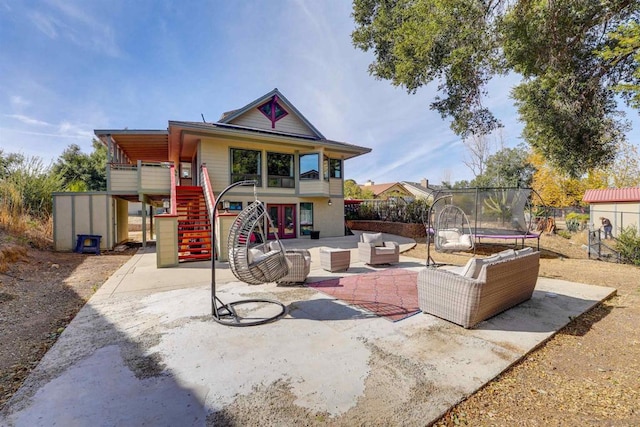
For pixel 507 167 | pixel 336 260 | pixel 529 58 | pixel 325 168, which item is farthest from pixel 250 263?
pixel 507 167

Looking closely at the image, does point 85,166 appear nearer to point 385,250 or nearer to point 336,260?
point 336,260

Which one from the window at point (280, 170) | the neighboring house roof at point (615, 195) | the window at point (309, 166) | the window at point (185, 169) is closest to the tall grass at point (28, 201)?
the window at point (185, 169)

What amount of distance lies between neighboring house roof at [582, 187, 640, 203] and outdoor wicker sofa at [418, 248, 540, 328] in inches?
512

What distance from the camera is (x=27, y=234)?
972 centimetres

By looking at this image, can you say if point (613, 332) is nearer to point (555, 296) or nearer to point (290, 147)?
point (555, 296)

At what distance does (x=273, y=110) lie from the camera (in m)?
14.3

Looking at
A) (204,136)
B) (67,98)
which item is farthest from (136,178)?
(67,98)

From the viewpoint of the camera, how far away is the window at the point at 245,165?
1271 cm

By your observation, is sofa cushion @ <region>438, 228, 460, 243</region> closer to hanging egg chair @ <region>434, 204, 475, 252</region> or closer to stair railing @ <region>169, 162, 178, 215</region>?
hanging egg chair @ <region>434, 204, 475, 252</region>

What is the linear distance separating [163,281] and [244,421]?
476 cm

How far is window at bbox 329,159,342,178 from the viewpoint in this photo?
49.7 feet

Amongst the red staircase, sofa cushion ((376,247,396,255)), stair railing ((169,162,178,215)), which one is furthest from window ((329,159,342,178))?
sofa cushion ((376,247,396,255))

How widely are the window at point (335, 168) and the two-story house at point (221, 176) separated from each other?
52 mm

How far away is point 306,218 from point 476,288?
11.2 meters
